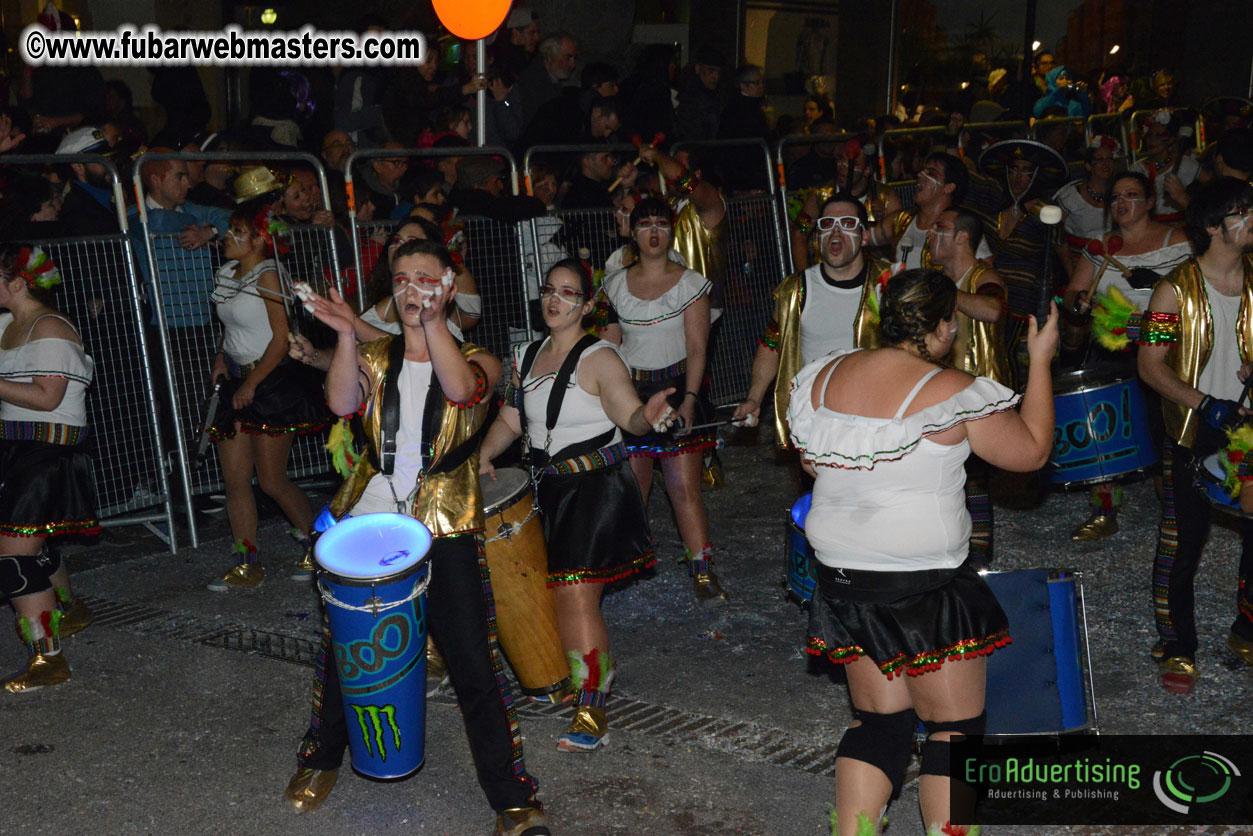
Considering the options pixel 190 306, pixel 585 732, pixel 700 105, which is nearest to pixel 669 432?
pixel 585 732

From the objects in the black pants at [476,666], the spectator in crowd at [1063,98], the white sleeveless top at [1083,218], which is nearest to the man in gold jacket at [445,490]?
the black pants at [476,666]

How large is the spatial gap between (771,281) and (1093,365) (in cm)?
406

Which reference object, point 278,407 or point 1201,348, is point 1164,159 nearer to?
point 1201,348

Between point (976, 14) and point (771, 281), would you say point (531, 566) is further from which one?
point (976, 14)

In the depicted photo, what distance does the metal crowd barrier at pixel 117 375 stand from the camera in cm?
701

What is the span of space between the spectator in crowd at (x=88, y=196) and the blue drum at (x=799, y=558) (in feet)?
14.5

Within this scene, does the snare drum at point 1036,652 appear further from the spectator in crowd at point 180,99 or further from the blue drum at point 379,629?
the spectator in crowd at point 180,99

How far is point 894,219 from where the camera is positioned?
799 cm

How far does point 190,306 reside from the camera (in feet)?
24.6

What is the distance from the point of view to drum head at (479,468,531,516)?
15.4 feet

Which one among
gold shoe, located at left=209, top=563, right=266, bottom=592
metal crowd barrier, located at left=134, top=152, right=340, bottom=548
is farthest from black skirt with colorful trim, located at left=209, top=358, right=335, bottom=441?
gold shoe, located at left=209, top=563, right=266, bottom=592

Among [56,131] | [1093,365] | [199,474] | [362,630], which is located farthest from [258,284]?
[1093,365]

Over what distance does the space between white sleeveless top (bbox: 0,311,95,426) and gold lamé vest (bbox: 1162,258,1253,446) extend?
4531 millimetres

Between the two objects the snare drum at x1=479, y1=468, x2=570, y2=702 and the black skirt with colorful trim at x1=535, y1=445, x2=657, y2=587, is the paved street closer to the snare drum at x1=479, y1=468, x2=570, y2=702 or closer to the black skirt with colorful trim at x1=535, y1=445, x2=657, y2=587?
the snare drum at x1=479, y1=468, x2=570, y2=702
